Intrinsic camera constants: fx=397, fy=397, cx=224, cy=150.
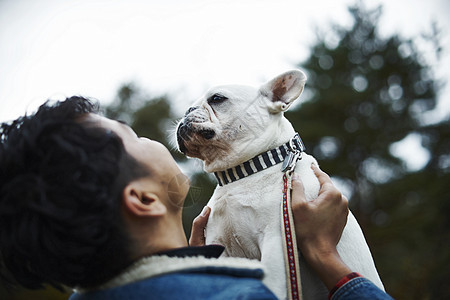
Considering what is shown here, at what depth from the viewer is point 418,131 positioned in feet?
34.0

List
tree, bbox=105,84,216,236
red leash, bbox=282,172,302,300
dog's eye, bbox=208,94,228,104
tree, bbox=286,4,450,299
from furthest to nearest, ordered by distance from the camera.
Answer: tree, bbox=105,84,216,236 → tree, bbox=286,4,450,299 → dog's eye, bbox=208,94,228,104 → red leash, bbox=282,172,302,300

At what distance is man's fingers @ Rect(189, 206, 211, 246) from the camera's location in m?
1.81

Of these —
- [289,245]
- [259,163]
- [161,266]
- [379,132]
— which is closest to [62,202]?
[161,266]

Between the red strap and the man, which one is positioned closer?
the man

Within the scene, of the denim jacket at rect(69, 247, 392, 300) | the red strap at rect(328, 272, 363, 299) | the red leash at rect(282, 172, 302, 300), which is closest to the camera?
the denim jacket at rect(69, 247, 392, 300)

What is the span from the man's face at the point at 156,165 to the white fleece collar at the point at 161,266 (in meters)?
0.18

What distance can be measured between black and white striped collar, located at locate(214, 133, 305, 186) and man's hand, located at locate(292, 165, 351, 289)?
0.79 feet

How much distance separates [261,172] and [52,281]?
0.94 m

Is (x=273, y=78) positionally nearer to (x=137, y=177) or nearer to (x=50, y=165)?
(x=137, y=177)

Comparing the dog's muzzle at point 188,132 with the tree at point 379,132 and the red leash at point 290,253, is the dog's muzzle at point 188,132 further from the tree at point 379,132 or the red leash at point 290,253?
the tree at point 379,132

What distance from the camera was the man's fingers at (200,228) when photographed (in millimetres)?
1807

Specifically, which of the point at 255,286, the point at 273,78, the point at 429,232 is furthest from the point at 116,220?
the point at 429,232

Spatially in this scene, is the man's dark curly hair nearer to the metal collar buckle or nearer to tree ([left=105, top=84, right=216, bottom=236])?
the metal collar buckle

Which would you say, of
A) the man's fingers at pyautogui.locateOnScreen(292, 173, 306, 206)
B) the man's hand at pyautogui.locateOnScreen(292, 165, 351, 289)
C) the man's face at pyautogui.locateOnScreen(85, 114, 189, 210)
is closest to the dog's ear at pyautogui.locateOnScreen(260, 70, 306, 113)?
the man's fingers at pyautogui.locateOnScreen(292, 173, 306, 206)
